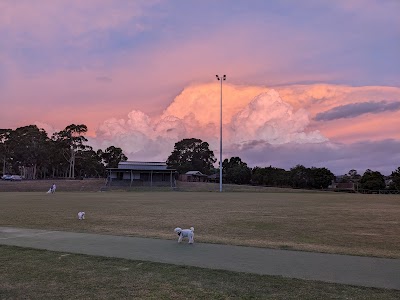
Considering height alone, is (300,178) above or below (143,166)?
below

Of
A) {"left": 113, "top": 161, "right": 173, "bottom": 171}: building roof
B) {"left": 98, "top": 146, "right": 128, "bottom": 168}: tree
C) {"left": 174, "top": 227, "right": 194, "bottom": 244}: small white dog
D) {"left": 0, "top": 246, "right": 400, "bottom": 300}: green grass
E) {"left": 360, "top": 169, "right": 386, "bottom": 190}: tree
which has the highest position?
{"left": 98, "top": 146, "right": 128, "bottom": 168}: tree

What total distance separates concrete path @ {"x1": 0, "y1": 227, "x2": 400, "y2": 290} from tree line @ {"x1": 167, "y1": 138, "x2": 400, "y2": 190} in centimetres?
9094

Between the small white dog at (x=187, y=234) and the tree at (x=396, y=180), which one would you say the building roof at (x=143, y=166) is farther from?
the small white dog at (x=187, y=234)

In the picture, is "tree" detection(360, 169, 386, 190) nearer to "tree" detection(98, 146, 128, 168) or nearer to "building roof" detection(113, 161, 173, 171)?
"building roof" detection(113, 161, 173, 171)

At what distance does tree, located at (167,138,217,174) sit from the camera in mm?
140325

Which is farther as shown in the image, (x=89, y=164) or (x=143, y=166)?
(x=89, y=164)

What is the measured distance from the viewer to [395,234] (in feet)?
44.3

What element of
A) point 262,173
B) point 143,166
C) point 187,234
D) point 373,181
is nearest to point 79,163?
point 143,166

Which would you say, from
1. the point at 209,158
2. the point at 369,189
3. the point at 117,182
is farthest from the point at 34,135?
the point at 369,189

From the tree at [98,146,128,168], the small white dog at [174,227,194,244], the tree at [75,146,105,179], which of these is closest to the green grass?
the small white dog at [174,227,194,244]

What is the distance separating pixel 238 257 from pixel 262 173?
345 feet

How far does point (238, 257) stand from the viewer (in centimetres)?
855

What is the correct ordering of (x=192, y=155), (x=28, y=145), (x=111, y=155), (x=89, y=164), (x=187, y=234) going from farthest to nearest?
1. (x=192, y=155)
2. (x=111, y=155)
3. (x=89, y=164)
4. (x=28, y=145)
5. (x=187, y=234)

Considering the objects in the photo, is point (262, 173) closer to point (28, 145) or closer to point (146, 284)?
point (28, 145)
